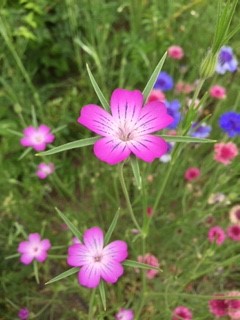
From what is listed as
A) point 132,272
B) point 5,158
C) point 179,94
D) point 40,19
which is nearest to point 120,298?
point 132,272

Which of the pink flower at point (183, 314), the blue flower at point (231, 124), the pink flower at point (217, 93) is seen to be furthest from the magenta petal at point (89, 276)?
the pink flower at point (217, 93)

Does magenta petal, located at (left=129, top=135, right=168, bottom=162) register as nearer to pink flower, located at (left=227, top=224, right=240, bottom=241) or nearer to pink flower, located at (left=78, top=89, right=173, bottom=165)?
pink flower, located at (left=78, top=89, right=173, bottom=165)

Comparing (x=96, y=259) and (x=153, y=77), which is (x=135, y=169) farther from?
(x=96, y=259)

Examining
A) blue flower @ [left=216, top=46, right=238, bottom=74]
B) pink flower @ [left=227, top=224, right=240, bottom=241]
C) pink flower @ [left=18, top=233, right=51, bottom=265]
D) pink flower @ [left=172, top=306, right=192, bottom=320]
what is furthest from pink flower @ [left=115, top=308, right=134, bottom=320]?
blue flower @ [left=216, top=46, right=238, bottom=74]

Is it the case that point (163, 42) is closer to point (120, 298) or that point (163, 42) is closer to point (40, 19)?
point (40, 19)

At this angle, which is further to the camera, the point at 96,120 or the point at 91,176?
the point at 91,176

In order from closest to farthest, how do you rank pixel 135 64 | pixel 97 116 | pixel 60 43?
1. pixel 97 116
2. pixel 135 64
3. pixel 60 43

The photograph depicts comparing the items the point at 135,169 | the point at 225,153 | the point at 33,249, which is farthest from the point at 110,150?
the point at 225,153

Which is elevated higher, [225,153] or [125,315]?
[225,153]
